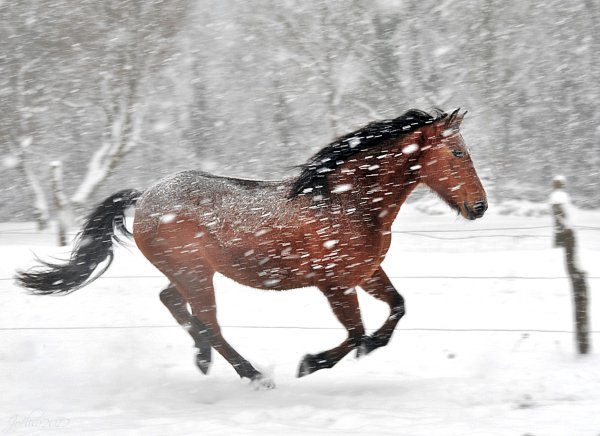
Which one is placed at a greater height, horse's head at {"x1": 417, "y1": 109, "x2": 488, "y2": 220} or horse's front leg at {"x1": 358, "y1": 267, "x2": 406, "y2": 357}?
horse's head at {"x1": 417, "y1": 109, "x2": 488, "y2": 220}

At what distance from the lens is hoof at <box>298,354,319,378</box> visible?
4055mm

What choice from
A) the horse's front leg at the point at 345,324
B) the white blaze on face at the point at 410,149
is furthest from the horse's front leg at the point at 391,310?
the white blaze on face at the point at 410,149

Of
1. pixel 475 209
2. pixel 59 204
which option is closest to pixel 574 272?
pixel 475 209

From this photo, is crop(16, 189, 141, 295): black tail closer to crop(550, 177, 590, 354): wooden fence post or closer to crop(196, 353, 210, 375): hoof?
crop(196, 353, 210, 375): hoof

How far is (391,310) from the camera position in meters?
4.20

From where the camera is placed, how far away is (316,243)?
4.00m

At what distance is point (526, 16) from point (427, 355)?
1443 centimetres

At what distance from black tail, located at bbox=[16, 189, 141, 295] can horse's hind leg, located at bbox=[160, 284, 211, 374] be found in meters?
0.49

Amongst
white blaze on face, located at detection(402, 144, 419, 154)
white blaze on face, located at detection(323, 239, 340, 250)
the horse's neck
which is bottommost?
white blaze on face, located at detection(323, 239, 340, 250)

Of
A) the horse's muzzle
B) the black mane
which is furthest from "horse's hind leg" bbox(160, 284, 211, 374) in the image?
the horse's muzzle

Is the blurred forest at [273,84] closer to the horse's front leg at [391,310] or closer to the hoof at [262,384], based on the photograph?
the hoof at [262,384]

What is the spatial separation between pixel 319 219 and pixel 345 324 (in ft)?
2.12

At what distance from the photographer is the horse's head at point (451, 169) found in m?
3.93

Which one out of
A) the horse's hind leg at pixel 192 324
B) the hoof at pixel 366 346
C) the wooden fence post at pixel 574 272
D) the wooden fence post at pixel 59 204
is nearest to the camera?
the hoof at pixel 366 346
